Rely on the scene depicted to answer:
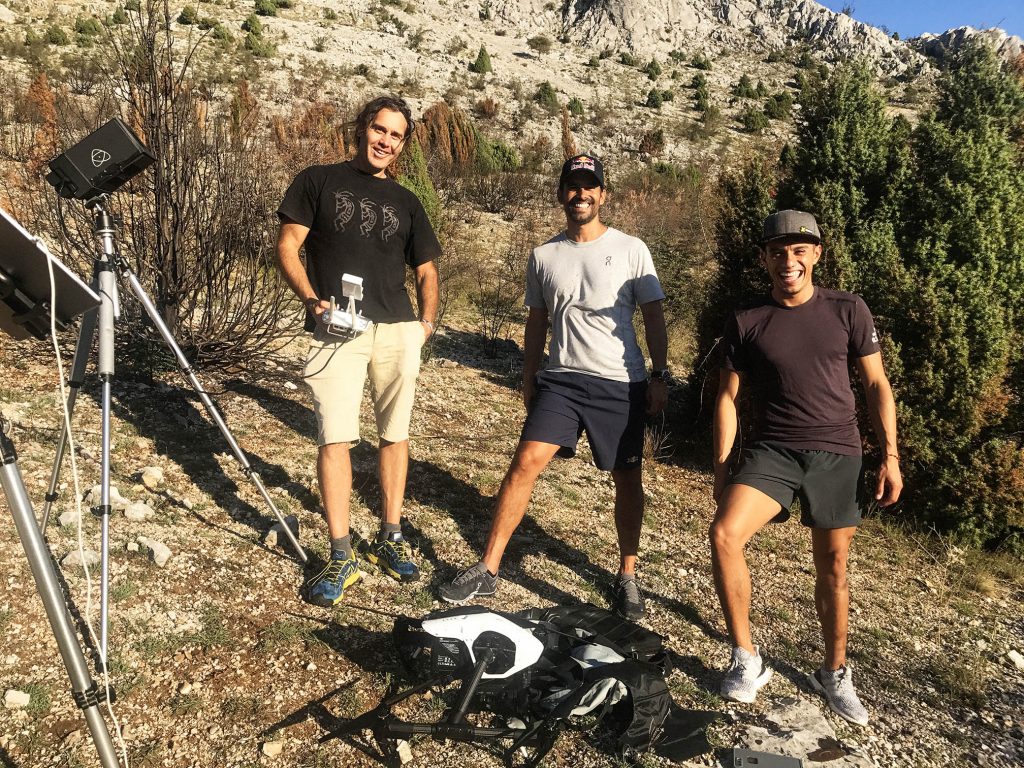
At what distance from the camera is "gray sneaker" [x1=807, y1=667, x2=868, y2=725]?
259 centimetres

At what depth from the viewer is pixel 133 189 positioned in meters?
4.65

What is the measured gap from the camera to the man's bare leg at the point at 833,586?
8.40 feet

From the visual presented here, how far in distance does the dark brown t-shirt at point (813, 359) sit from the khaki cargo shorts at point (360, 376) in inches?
57.3

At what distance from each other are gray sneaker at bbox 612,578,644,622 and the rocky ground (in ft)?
0.41

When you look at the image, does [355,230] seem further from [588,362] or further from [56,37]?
[56,37]

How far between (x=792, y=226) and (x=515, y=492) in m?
1.55

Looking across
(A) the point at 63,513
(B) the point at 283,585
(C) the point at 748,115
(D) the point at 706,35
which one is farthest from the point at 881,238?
(D) the point at 706,35

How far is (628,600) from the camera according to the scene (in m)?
3.15

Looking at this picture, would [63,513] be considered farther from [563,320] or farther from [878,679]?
[878,679]

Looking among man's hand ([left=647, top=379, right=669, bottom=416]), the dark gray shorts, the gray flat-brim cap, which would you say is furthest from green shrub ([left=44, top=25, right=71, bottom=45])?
the dark gray shorts

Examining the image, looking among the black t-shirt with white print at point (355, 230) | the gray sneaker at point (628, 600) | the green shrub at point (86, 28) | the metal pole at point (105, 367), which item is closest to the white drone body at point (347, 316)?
the black t-shirt with white print at point (355, 230)

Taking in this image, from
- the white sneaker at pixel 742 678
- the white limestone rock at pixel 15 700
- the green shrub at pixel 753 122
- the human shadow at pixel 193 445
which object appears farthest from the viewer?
the green shrub at pixel 753 122

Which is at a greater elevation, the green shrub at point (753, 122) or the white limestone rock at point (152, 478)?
the green shrub at point (753, 122)

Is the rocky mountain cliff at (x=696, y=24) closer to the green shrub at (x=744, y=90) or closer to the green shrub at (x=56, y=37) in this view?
the green shrub at (x=744, y=90)
